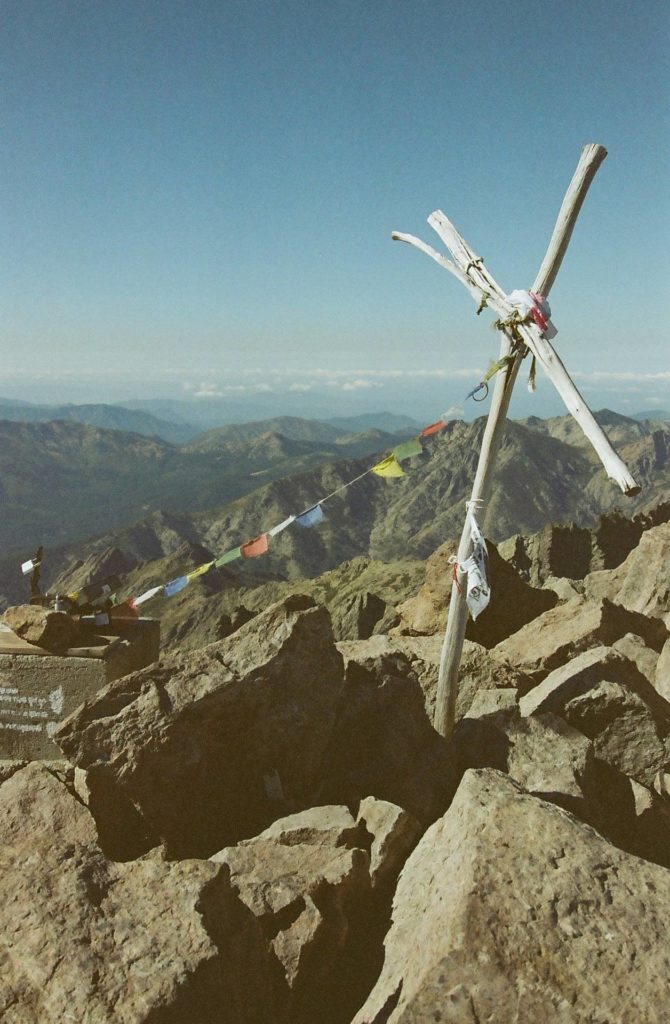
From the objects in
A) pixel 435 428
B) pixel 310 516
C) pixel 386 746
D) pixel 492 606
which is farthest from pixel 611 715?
pixel 492 606

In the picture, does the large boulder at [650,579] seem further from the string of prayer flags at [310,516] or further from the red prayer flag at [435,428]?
the string of prayer flags at [310,516]

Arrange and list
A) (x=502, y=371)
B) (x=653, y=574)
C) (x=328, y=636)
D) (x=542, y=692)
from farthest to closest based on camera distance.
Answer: (x=653, y=574) → (x=542, y=692) → (x=328, y=636) → (x=502, y=371)

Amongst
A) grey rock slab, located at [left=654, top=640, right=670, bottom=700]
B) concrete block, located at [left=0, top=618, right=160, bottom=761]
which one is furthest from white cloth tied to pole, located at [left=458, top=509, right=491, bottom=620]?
concrete block, located at [left=0, top=618, right=160, bottom=761]

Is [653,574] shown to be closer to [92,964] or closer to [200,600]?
[92,964]

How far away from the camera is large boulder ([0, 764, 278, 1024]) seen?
4457mm

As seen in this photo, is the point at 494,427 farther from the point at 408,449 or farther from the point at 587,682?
the point at 587,682

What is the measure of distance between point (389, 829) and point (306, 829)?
2.85 ft

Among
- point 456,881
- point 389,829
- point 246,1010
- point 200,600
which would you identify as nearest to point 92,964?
point 246,1010

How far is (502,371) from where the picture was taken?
27.2 ft

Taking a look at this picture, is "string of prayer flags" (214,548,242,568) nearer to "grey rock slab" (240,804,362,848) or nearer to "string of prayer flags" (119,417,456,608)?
"string of prayer flags" (119,417,456,608)

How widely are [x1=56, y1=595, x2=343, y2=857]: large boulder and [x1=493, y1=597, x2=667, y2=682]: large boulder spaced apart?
16.5ft

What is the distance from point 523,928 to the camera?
15.5ft

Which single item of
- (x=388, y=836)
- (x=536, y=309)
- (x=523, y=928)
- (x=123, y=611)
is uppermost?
(x=536, y=309)

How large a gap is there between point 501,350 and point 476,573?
9.16ft
